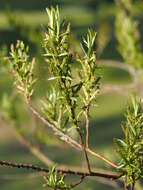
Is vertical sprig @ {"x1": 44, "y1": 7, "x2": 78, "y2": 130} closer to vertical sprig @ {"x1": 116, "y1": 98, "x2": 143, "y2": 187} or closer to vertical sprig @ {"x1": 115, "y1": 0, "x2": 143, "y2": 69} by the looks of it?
vertical sprig @ {"x1": 116, "y1": 98, "x2": 143, "y2": 187}

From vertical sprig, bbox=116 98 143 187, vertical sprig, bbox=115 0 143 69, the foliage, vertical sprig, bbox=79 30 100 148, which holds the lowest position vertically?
the foliage

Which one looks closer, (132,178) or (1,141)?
(132,178)

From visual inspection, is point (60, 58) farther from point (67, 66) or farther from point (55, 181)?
point (55, 181)

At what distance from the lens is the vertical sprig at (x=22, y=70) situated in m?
1.02

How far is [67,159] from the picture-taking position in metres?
10.7

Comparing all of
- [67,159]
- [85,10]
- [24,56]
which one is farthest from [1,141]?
[85,10]

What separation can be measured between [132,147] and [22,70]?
236mm

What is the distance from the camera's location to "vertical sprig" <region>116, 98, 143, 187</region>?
0.92 metres

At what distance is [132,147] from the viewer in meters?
0.92

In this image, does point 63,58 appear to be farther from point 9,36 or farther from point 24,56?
point 9,36

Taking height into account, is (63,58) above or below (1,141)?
below

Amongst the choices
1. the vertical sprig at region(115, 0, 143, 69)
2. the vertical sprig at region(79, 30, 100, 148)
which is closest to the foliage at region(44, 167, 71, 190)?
the vertical sprig at region(79, 30, 100, 148)

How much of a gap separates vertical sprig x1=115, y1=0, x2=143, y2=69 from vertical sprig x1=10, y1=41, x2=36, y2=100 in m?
0.75

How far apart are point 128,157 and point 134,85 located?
3.48 ft
